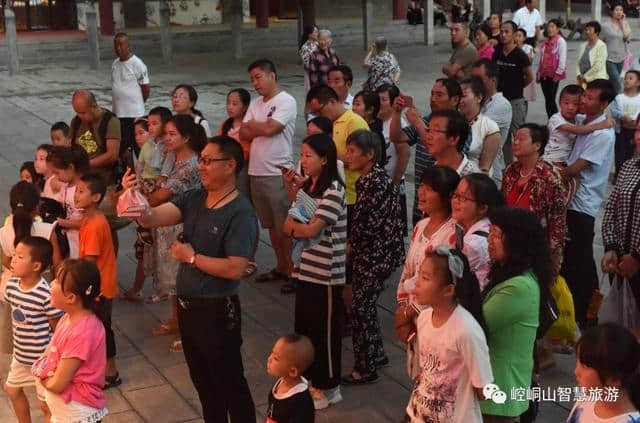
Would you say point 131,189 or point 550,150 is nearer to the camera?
point 131,189

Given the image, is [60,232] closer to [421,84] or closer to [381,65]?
[381,65]

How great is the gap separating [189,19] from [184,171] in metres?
25.4

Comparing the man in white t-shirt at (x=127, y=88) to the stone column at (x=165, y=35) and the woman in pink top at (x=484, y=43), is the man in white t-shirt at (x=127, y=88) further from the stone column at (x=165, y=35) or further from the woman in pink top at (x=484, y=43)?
the stone column at (x=165, y=35)

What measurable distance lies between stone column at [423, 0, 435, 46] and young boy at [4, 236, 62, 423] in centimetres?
2514

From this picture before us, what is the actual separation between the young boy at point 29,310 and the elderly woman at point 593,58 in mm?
10015

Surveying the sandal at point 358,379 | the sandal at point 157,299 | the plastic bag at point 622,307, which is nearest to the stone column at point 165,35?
the sandal at point 157,299

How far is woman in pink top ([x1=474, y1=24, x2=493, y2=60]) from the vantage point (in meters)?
12.5

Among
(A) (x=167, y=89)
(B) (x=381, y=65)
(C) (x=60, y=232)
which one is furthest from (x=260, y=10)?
(C) (x=60, y=232)

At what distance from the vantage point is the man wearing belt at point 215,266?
487cm

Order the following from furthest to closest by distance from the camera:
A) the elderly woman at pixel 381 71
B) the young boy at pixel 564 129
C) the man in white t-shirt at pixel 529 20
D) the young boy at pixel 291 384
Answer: the man in white t-shirt at pixel 529 20
the elderly woman at pixel 381 71
the young boy at pixel 564 129
the young boy at pixel 291 384

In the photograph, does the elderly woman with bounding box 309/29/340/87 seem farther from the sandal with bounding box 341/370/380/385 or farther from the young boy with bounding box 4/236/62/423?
the young boy with bounding box 4/236/62/423

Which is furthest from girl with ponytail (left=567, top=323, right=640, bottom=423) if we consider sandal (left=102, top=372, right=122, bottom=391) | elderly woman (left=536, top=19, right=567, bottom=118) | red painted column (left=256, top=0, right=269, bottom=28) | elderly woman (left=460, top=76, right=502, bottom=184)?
red painted column (left=256, top=0, right=269, bottom=28)

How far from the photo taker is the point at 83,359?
15.7ft
